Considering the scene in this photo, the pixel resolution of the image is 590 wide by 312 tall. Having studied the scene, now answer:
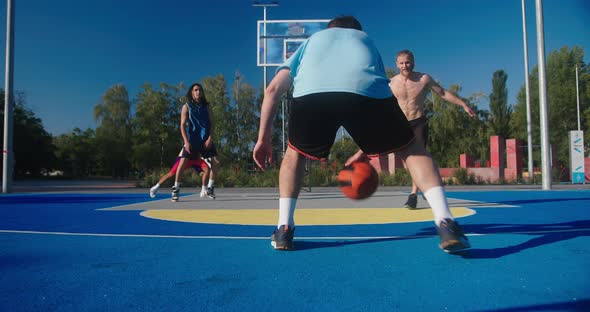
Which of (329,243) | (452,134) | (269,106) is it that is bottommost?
(329,243)

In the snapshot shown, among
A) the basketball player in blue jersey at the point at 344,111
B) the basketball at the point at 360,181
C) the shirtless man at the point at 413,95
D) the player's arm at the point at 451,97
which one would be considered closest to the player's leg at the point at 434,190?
the basketball player in blue jersey at the point at 344,111

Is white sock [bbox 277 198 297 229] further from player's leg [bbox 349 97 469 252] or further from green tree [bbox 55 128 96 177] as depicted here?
green tree [bbox 55 128 96 177]

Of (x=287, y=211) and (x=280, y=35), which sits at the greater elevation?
(x=280, y=35)

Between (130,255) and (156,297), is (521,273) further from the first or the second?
(130,255)

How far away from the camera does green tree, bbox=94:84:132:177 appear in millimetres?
49844

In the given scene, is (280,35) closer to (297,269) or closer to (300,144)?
(300,144)

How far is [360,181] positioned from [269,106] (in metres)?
0.83

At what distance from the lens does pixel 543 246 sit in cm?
244

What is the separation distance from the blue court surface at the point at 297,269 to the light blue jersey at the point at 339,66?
1034 millimetres

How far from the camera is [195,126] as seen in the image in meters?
6.67

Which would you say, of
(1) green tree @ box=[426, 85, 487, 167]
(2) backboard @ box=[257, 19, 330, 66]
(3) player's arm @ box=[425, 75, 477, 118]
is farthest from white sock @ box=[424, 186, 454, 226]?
(1) green tree @ box=[426, 85, 487, 167]

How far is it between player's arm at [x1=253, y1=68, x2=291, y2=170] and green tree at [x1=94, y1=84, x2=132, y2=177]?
170 ft

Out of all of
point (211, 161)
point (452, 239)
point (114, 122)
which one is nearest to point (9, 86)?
point (211, 161)

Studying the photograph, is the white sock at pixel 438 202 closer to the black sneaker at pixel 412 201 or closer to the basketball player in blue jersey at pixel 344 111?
the basketball player in blue jersey at pixel 344 111
